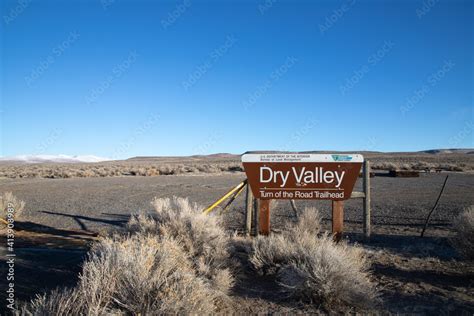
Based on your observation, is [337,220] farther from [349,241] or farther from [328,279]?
[328,279]

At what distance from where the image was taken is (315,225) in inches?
359

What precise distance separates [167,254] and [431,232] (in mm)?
7560

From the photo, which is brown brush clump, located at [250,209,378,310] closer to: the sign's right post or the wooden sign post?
the sign's right post

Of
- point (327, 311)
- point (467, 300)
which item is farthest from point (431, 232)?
point (327, 311)

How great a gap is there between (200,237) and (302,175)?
2.33 metres

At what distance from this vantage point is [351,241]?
29.2 ft

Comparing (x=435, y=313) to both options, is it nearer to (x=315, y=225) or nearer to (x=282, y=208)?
(x=315, y=225)

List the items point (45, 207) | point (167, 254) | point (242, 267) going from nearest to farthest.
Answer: point (167, 254)
point (242, 267)
point (45, 207)

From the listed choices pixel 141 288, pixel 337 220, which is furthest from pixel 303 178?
pixel 141 288

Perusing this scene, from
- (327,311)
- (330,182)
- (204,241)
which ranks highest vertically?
(330,182)

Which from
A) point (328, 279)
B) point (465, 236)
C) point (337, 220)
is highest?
point (337, 220)

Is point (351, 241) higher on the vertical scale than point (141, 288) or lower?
lower

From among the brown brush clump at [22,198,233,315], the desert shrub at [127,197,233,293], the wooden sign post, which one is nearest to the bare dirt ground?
the desert shrub at [127,197,233,293]

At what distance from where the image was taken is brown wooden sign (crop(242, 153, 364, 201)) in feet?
24.9
